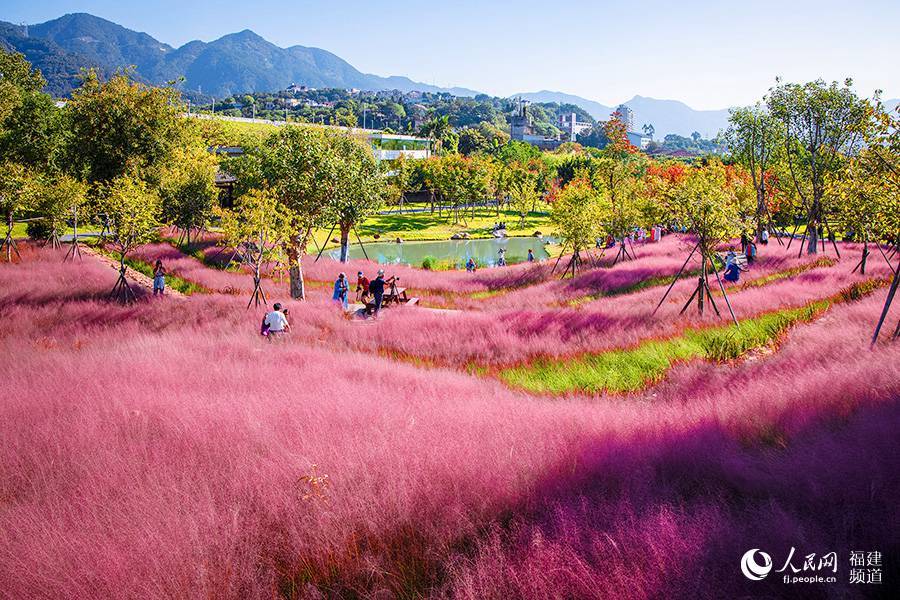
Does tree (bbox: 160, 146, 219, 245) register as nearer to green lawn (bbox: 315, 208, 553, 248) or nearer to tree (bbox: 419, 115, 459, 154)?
green lawn (bbox: 315, 208, 553, 248)

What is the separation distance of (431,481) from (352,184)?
23.8 m

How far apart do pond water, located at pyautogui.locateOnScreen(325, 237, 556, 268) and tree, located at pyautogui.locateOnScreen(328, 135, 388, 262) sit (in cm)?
1110

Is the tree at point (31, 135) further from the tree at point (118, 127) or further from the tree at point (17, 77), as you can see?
the tree at point (118, 127)

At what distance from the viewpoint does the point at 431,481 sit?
14.8 feet

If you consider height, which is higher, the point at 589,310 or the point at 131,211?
the point at 131,211

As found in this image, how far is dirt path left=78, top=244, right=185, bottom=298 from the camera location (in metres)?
24.0

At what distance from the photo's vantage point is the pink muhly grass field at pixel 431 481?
3.43m

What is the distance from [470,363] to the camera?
1279 centimetres

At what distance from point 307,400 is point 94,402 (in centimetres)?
281

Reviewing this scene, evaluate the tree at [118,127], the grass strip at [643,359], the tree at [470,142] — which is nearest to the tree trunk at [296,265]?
→ the grass strip at [643,359]

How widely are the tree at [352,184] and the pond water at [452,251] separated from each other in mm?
11100

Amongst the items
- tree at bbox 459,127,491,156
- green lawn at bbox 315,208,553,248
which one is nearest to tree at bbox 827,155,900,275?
green lawn at bbox 315,208,553,248

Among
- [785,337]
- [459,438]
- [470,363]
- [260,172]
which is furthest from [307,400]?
[260,172]

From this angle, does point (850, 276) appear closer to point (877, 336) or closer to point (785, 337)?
point (785, 337)
